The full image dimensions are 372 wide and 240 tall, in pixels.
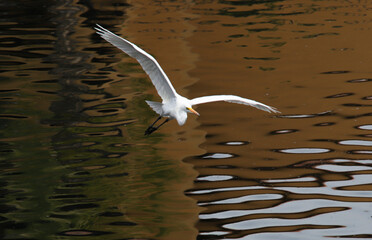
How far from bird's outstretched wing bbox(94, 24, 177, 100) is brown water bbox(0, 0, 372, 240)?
3.29 ft

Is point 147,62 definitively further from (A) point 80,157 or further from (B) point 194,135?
(B) point 194,135

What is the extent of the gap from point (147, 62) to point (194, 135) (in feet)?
6.43

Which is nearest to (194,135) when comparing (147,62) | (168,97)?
(168,97)

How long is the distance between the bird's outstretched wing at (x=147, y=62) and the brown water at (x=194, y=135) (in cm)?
100

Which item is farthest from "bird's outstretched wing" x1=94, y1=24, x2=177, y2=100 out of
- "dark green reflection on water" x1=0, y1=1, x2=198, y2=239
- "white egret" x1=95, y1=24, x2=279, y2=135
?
"dark green reflection on water" x1=0, y1=1, x2=198, y2=239

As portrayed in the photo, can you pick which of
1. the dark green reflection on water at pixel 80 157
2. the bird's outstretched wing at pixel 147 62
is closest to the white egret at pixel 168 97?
the bird's outstretched wing at pixel 147 62

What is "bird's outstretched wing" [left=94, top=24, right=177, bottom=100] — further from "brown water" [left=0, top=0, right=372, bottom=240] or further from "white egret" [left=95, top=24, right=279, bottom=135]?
"brown water" [left=0, top=0, right=372, bottom=240]

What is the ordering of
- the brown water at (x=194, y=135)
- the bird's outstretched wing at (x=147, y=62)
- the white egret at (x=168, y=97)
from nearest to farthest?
the brown water at (x=194, y=135), the bird's outstretched wing at (x=147, y=62), the white egret at (x=168, y=97)

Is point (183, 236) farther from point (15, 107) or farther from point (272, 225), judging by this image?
point (15, 107)

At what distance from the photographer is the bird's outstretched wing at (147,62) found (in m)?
7.24

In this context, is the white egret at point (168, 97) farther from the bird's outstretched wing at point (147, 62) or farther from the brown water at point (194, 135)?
the brown water at point (194, 135)

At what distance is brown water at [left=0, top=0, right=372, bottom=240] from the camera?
23.1 ft

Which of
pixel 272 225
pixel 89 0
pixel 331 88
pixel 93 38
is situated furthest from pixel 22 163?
pixel 89 0

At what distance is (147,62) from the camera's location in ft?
24.6
